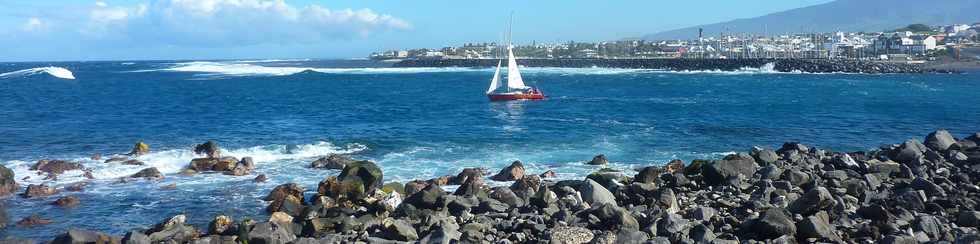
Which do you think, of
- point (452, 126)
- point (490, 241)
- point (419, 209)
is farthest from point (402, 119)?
point (490, 241)

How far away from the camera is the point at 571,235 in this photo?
36.2ft

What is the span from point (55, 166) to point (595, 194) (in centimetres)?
1493

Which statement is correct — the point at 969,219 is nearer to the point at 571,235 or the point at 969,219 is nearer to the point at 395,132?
the point at 571,235

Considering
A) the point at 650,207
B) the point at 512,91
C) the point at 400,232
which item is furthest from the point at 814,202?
the point at 512,91

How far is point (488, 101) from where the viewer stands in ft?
163

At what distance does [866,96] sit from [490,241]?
149ft

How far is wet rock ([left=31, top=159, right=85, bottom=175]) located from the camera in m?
20.5

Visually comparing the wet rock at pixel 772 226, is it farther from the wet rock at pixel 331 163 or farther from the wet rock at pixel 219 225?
the wet rock at pixel 331 163

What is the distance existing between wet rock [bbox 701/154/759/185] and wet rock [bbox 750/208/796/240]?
444cm

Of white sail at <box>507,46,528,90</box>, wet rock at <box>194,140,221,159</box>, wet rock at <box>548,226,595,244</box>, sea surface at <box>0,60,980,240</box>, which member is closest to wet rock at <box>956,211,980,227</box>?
wet rock at <box>548,226,595,244</box>

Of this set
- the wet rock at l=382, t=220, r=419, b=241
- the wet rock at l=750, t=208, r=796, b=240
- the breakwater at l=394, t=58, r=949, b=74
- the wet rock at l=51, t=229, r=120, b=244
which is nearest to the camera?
the wet rock at l=750, t=208, r=796, b=240

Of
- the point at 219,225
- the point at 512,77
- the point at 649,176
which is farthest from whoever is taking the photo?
the point at 512,77

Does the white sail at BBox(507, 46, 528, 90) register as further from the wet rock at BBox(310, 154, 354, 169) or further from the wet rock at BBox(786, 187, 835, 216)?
the wet rock at BBox(786, 187, 835, 216)

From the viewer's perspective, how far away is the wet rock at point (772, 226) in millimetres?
10953
